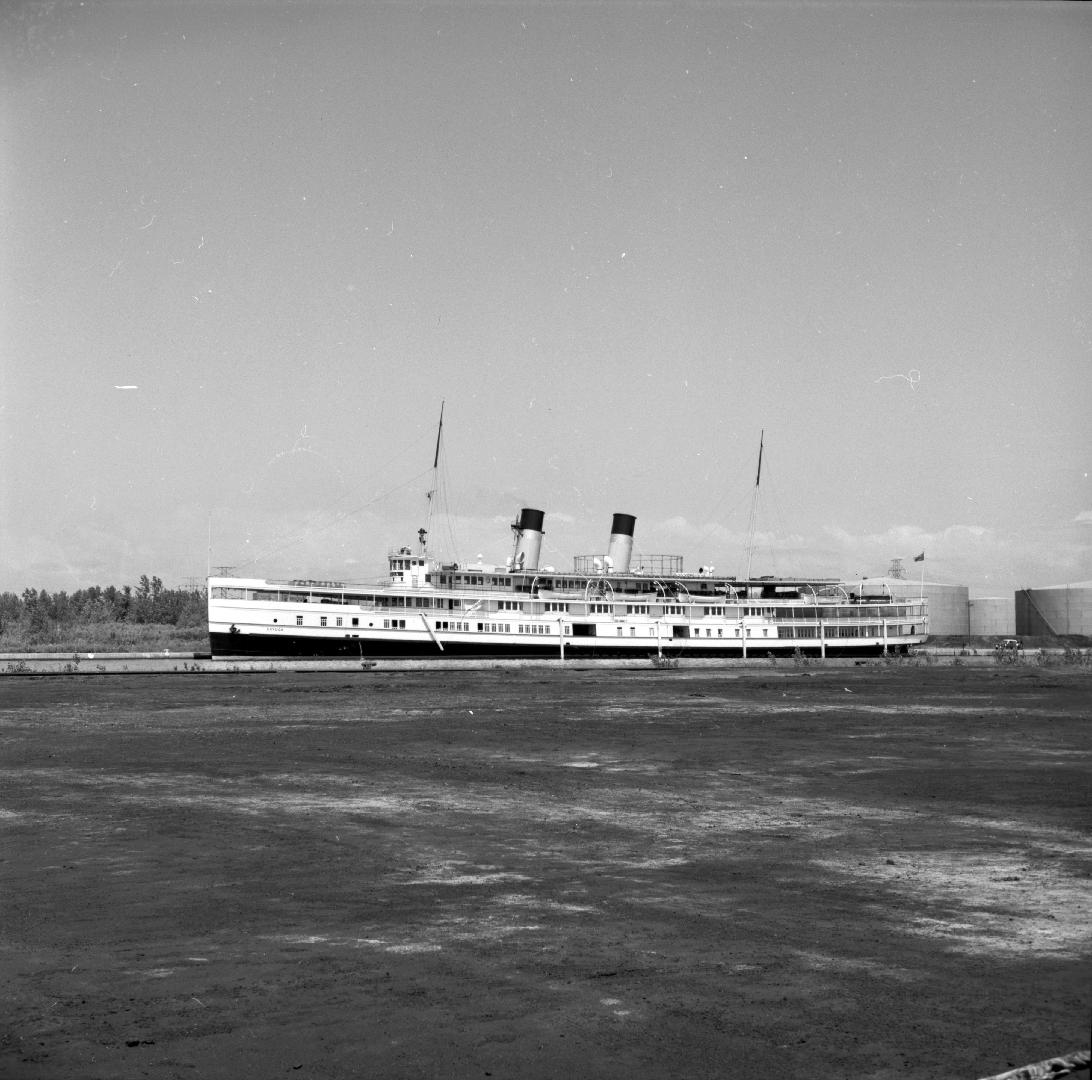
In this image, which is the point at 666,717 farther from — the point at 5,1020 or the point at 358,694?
the point at 5,1020

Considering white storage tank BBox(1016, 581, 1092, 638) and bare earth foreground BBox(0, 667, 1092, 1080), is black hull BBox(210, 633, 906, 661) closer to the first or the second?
white storage tank BBox(1016, 581, 1092, 638)

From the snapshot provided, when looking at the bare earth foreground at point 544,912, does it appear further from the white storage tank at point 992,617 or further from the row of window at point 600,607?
the white storage tank at point 992,617

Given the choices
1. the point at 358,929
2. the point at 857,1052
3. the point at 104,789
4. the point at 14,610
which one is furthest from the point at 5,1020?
the point at 14,610

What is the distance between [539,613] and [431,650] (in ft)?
24.7

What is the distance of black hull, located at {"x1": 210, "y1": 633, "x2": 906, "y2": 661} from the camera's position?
72.5 m

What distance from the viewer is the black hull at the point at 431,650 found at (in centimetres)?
7250

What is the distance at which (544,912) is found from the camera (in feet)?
30.2

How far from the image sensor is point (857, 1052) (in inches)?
239

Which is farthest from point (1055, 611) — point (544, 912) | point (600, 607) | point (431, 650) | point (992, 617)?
point (544, 912)

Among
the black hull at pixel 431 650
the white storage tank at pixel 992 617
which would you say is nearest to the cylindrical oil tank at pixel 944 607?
the white storage tank at pixel 992 617

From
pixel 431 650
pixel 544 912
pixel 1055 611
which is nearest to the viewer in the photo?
pixel 544 912

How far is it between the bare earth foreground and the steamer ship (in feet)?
168

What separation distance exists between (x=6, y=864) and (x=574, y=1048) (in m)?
7.27

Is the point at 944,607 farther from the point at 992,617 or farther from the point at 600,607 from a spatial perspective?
the point at 600,607
